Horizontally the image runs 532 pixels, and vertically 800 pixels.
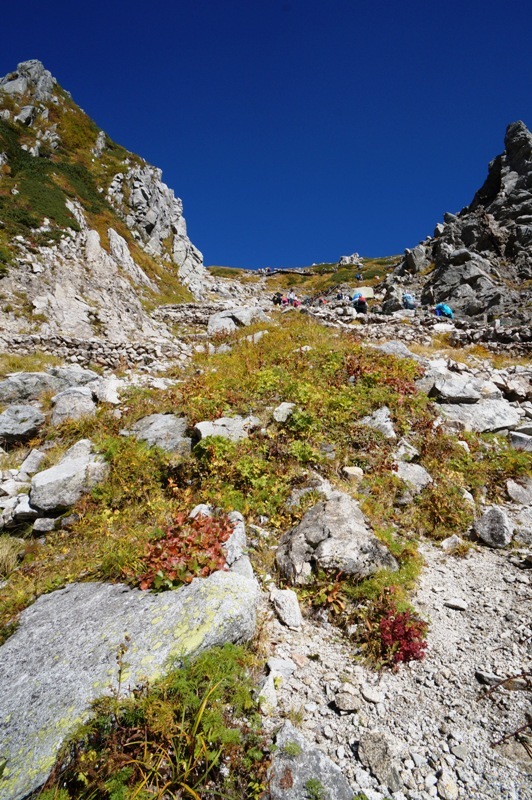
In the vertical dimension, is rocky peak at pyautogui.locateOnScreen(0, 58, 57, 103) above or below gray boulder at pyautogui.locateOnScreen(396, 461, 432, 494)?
above

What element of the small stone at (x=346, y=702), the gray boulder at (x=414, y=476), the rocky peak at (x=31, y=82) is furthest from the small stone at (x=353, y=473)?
the rocky peak at (x=31, y=82)

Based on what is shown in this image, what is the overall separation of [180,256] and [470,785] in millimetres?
42066

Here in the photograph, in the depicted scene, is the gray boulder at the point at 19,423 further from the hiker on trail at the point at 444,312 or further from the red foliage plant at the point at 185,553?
the hiker on trail at the point at 444,312

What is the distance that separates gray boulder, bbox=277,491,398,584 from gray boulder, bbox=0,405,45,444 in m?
6.85

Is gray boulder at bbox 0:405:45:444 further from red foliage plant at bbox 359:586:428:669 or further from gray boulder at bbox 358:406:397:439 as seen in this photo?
red foliage plant at bbox 359:586:428:669

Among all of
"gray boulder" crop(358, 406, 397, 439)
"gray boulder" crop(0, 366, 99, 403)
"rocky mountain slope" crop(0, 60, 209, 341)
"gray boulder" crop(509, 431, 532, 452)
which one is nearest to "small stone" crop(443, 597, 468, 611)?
"gray boulder" crop(358, 406, 397, 439)

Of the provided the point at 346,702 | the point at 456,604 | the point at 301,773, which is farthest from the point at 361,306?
the point at 301,773

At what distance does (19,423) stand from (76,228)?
2148cm

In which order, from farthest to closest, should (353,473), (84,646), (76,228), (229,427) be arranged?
(76,228)
(229,427)
(353,473)
(84,646)

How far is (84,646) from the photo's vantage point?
3.85 meters

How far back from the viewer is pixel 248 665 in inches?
155

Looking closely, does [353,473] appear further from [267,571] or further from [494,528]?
[267,571]

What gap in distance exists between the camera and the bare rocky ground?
3012mm

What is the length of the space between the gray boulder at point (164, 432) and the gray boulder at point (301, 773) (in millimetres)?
5337
